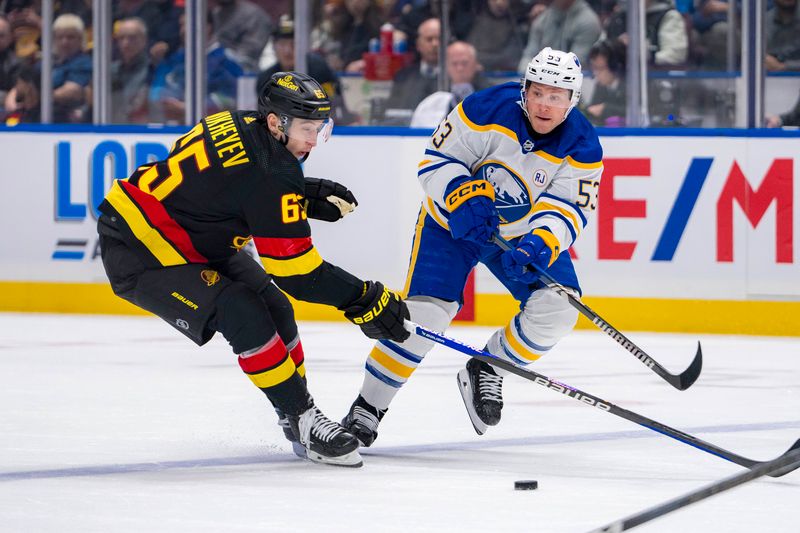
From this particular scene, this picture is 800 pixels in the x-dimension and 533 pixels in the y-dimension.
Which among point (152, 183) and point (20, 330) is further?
point (20, 330)

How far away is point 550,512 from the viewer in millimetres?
3254

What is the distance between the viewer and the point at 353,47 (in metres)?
7.93

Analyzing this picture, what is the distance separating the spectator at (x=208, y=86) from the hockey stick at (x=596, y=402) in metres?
4.27

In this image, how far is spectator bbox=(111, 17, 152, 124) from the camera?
8070 mm

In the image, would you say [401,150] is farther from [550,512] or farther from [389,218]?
[550,512]

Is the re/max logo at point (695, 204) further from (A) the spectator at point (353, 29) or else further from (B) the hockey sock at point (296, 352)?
(B) the hockey sock at point (296, 352)

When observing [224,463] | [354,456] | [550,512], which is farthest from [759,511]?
[224,463]

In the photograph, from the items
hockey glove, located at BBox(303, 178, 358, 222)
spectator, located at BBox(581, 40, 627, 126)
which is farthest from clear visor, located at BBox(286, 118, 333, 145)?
spectator, located at BBox(581, 40, 627, 126)

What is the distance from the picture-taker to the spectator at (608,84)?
728 centimetres

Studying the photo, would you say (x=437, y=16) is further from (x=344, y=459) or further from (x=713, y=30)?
(x=344, y=459)

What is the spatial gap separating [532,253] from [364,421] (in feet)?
2.02

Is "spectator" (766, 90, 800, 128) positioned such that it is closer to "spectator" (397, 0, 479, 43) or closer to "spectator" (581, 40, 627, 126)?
"spectator" (581, 40, 627, 126)

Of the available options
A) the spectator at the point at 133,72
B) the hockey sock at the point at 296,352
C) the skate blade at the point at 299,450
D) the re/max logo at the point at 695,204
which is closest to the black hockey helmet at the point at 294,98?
the hockey sock at the point at 296,352

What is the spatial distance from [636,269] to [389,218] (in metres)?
1.20
